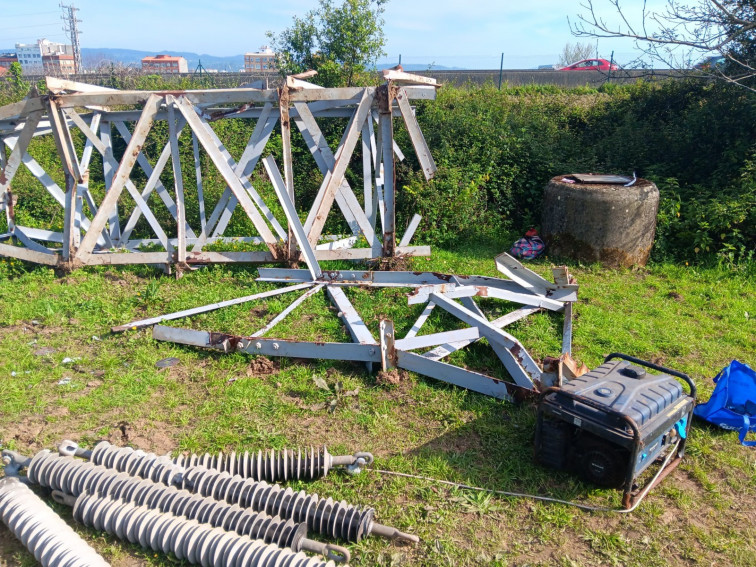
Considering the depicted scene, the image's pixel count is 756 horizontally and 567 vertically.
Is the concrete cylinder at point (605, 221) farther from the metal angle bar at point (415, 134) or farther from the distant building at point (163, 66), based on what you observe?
the distant building at point (163, 66)

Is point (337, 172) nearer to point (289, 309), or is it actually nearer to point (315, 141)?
point (315, 141)

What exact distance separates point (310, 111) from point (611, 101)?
7168 millimetres

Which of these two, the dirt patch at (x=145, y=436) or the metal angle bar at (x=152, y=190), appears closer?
the dirt patch at (x=145, y=436)

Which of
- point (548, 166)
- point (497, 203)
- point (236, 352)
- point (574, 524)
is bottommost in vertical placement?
point (574, 524)

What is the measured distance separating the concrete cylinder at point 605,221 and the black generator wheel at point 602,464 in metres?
4.34

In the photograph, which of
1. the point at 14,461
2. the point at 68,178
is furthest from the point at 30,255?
the point at 14,461

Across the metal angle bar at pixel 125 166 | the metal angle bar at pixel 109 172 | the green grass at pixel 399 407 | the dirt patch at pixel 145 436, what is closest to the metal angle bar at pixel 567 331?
the green grass at pixel 399 407

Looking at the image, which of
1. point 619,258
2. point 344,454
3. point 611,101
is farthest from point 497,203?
point 344,454

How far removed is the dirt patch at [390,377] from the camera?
14.3 feet

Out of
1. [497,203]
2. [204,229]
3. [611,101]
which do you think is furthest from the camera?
[611,101]

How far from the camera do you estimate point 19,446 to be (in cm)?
372

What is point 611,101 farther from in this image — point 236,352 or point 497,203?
point 236,352

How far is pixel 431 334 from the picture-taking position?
15.9ft

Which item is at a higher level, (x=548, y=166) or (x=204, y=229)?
(x=548, y=166)
